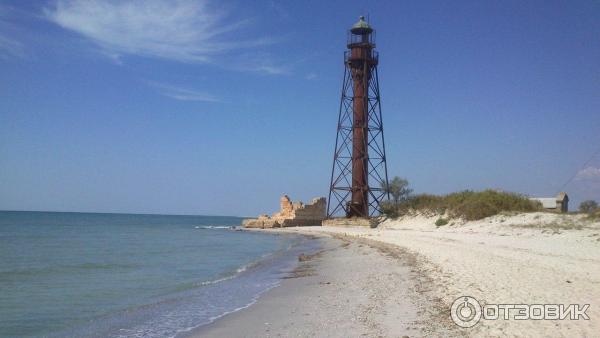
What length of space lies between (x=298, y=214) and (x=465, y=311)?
53012 millimetres

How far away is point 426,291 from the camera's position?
950 cm

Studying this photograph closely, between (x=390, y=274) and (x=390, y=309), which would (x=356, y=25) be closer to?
(x=390, y=274)

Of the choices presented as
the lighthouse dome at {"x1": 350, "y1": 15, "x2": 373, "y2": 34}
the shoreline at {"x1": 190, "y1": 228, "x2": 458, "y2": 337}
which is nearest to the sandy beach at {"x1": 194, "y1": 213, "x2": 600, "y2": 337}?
the shoreline at {"x1": 190, "y1": 228, "x2": 458, "y2": 337}

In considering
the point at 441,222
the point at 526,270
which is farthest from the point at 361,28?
the point at 526,270

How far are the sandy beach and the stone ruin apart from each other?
4188 cm

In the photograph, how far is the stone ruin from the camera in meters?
59.9

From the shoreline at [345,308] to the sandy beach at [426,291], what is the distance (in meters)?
0.02

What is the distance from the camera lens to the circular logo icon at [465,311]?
6.78 metres

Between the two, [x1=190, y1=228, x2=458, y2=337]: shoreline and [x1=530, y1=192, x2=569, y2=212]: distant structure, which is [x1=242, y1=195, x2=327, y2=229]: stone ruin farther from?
[x1=190, y1=228, x2=458, y2=337]: shoreline

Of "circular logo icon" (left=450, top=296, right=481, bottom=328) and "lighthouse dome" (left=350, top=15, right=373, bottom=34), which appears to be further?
"lighthouse dome" (left=350, top=15, right=373, bottom=34)

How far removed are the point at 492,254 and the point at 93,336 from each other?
11.5 meters

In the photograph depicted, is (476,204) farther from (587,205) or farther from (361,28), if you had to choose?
(361,28)

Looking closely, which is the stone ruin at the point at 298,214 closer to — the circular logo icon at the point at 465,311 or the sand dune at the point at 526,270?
the sand dune at the point at 526,270

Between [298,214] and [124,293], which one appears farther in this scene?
[298,214]
